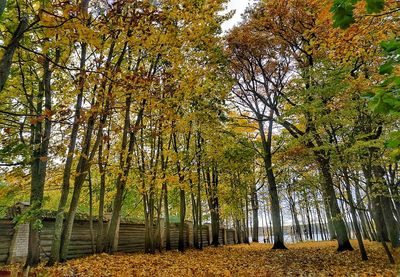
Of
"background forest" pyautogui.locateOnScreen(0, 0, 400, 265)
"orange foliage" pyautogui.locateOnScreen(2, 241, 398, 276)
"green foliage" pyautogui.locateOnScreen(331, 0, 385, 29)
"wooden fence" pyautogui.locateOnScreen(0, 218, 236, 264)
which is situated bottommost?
"orange foliage" pyautogui.locateOnScreen(2, 241, 398, 276)

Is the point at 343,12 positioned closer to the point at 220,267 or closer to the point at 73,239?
the point at 220,267

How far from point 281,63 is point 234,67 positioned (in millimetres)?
2436

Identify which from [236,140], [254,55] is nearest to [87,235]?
[236,140]

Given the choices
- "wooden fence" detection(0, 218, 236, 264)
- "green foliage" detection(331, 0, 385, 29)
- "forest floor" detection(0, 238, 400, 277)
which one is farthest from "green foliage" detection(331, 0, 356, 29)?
"wooden fence" detection(0, 218, 236, 264)

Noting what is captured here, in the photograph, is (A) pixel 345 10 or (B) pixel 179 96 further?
(B) pixel 179 96

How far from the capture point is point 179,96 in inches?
391

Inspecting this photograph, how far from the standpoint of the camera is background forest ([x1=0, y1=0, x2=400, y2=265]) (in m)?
4.11

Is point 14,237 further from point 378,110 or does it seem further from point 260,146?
point 260,146

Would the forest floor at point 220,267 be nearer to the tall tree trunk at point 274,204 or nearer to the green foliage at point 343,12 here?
the green foliage at point 343,12

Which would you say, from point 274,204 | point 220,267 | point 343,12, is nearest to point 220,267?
point 220,267

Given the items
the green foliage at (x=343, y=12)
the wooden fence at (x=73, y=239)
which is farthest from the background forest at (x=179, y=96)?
the wooden fence at (x=73, y=239)

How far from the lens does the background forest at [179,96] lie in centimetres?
411

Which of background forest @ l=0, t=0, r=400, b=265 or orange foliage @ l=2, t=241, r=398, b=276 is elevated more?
background forest @ l=0, t=0, r=400, b=265

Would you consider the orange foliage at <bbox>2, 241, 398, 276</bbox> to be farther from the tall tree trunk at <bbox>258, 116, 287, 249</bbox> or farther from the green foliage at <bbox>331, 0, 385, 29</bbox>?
the tall tree trunk at <bbox>258, 116, 287, 249</bbox>
